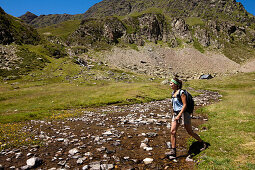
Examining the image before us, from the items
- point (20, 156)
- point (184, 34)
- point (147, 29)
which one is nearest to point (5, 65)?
point (20, 156)

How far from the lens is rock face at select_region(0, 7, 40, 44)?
82.2 metres

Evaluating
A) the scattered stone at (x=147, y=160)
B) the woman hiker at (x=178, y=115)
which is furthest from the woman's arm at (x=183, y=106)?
the scattered stone at (x=147, y=160)

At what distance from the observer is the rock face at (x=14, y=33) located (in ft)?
270

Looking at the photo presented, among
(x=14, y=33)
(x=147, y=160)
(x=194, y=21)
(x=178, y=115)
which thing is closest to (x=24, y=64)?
(x=14, y=33)

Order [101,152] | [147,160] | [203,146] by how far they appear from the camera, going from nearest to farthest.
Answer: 1. [147,160]
2. [203,146]
3. [101,152]

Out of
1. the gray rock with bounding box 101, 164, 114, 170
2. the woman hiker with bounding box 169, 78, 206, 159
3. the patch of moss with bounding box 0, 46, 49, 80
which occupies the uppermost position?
the patch of moss with bounding box 0, 46, 49, 80

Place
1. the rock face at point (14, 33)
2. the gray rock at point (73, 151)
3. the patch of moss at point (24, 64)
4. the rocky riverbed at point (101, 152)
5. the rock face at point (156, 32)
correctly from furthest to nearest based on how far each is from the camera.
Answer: the rock face at point (156, 32), the rock face at point (14, 33), the patch of moss at point (24, 64), the gray rock at point (73, 151), the rocky riverbed at point (101, 152)

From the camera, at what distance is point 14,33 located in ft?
293

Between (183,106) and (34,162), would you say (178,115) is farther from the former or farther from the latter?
(34,162)

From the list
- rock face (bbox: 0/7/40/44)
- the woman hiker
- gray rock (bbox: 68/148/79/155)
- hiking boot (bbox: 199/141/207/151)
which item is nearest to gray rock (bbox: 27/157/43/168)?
gray rock (bbox: 68/148/79/155)

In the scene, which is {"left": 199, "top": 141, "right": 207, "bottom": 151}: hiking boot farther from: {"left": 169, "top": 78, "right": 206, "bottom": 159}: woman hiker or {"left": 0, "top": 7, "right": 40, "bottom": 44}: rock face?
{"left": 0, "top": 7, "right": 40, "bottom": 44}: rock face

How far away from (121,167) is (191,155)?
3.94 metres

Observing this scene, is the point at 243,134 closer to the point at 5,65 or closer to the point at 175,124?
the point at 175,124

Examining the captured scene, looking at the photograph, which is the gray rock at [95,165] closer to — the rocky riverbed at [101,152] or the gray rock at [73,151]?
the rocky riverbed at [101,152]
